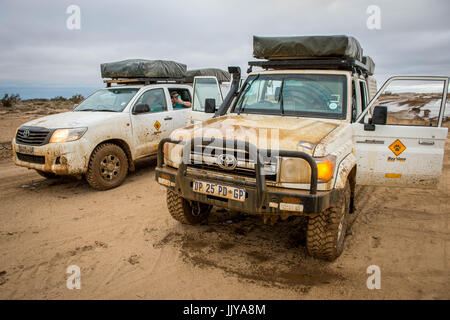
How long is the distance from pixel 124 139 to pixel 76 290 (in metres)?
3.39

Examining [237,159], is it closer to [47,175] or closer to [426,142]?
[426,142]

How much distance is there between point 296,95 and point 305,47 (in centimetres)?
69

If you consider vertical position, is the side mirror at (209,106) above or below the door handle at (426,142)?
above

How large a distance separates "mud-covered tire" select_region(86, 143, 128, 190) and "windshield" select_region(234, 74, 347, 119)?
101 inches

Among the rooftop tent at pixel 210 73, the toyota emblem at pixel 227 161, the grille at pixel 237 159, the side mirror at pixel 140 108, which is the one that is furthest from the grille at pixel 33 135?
the rooftop tent at pixel 210 73

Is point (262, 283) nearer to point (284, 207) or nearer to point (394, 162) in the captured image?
point (284, 207)

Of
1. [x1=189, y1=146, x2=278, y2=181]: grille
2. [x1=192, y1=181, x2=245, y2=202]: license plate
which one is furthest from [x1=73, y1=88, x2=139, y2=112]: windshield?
[x1=192, y1=181, x2=245, y2=202]: license plate

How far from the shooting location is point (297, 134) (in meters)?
3.14

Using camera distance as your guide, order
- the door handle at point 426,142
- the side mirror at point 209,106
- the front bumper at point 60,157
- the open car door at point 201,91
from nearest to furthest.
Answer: the door handle at point 426,142 → the side mirror at point 209,106 → the front bumper at point 60,157 → the open car door at point 201,91

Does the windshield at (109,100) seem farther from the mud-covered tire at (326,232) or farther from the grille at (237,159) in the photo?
the mud-covered tire at (326,232)

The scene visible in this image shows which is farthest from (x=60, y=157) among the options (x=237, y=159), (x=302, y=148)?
(x=302, y=148)

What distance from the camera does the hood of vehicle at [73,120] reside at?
5.17 m

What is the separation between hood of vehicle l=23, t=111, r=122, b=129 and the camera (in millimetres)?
5172
